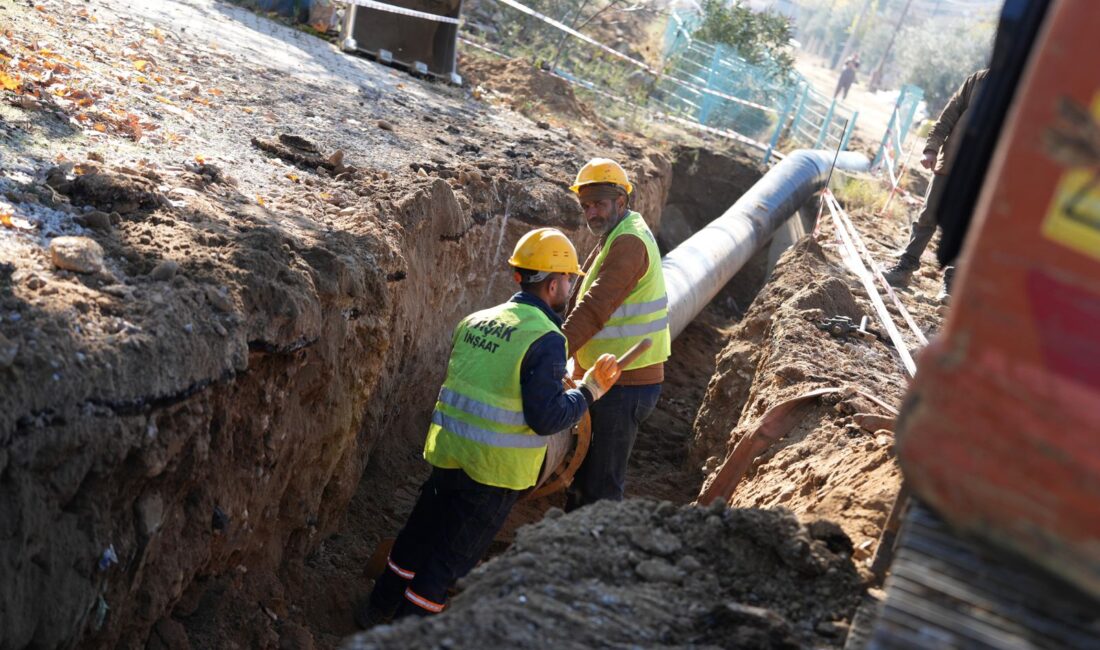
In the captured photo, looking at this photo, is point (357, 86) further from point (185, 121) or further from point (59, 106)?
point (59, 106)

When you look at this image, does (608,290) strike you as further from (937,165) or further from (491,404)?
(937,165)

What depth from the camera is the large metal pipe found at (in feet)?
28.6

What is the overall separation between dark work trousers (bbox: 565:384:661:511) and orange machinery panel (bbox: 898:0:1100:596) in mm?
3723

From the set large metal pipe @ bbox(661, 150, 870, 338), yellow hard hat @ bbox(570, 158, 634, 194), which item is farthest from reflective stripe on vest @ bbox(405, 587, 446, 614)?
large metal pipe @ bbox(661, 150, 870, 338)

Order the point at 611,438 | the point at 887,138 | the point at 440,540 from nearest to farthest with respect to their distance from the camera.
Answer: the point at 440,540, the point at 611,438, the point at 887,138

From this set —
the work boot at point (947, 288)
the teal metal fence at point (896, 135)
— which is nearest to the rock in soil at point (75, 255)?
the work boot at point (947, 288)

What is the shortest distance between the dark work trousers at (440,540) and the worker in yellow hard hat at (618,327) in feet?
3.31

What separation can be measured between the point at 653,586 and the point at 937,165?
6180mm

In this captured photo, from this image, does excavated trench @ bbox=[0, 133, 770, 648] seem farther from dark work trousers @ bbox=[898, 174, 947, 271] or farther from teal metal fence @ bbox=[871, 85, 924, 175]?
teal metal fence @ bbox=[871, 85, 924, 175]

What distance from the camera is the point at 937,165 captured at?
8.34m

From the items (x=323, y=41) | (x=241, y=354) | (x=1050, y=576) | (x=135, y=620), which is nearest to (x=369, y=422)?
(x=241, y=354)

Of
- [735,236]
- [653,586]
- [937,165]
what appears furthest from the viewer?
[735,236]

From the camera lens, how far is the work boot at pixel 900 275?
9407 millimetres

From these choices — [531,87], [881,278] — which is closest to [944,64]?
[531,87]
